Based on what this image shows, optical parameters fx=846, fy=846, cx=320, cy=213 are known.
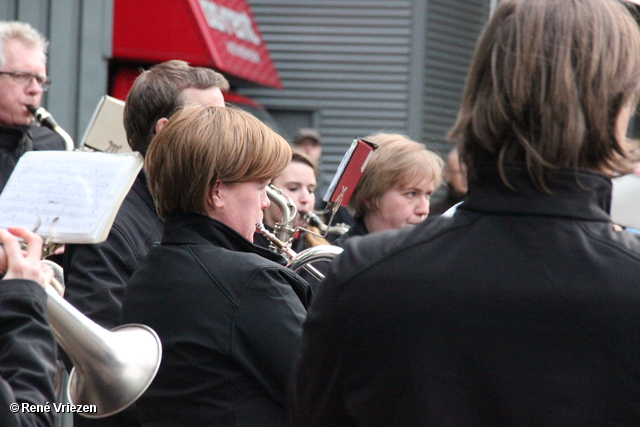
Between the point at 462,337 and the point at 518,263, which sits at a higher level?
the point at 518,263

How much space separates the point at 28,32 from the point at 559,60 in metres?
3.60

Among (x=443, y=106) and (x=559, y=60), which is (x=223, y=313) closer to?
(x=559, y=60)

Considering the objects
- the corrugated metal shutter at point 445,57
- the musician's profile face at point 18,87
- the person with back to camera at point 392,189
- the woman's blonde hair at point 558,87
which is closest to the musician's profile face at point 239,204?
the woman's blonde hair at point 558,87

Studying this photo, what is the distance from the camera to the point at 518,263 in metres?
1.34

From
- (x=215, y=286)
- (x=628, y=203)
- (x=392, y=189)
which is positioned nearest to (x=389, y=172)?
(x=392, y=189)

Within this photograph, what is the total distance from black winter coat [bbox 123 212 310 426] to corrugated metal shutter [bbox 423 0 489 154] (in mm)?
8270

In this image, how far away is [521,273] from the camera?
4.39 feet

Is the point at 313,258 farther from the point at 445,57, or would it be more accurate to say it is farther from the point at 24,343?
the point at 445,57

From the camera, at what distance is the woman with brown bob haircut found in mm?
2070

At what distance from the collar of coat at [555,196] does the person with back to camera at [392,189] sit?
2669 mm

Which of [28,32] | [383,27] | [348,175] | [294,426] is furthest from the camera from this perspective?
[383,27]

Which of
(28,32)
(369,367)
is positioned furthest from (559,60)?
(28,32)

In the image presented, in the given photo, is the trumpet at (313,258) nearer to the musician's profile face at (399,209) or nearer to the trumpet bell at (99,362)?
the musician's profile face at (399,209)

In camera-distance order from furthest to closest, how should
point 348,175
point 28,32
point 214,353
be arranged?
1. point 28,32
2. point 348,175
3. point 214,353
